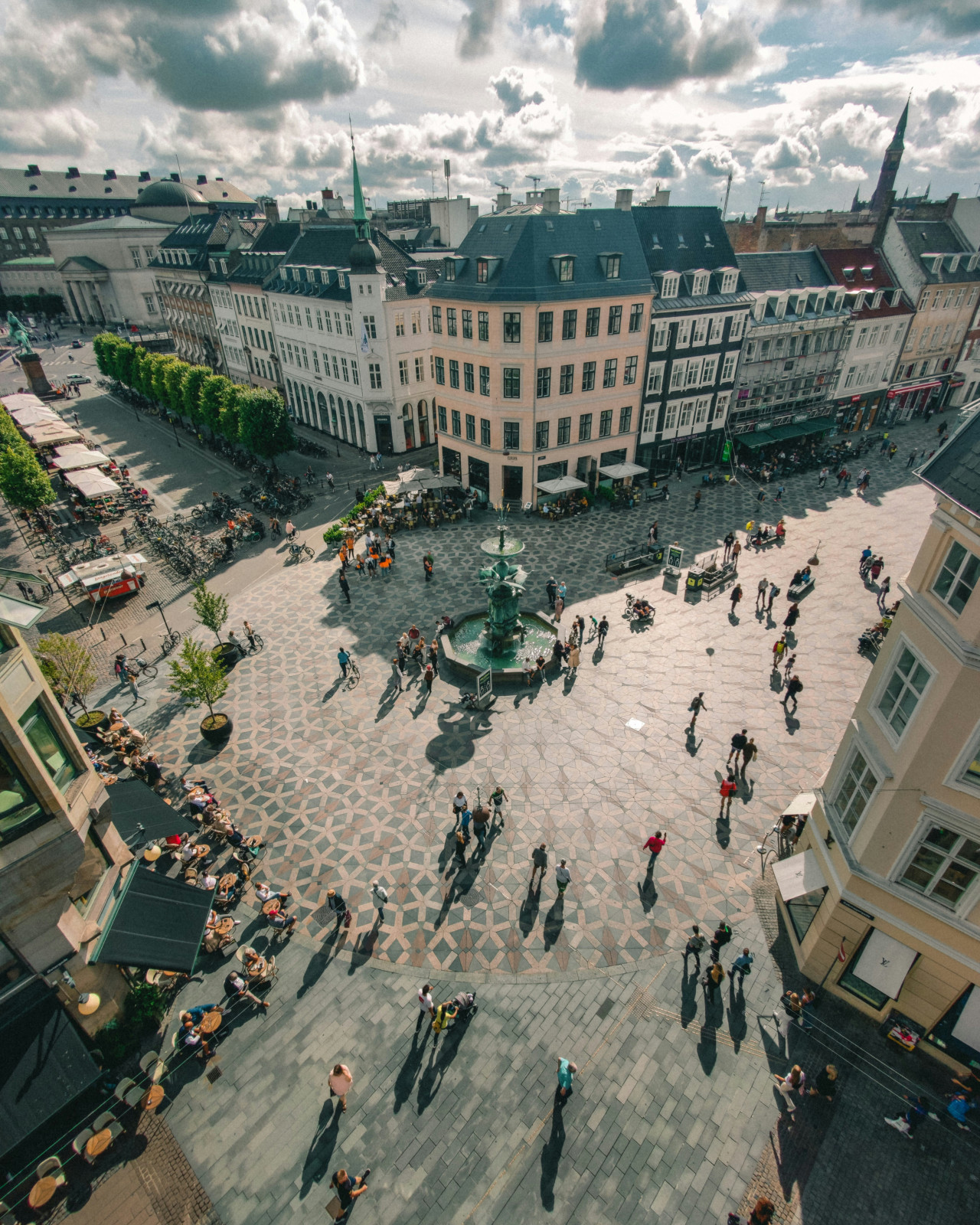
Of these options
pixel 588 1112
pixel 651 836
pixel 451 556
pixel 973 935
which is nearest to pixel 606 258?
pixel 451 556

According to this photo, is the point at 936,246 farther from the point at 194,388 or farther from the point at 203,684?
the point at 203,684

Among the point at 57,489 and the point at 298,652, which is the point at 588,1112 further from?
the point at 57,489

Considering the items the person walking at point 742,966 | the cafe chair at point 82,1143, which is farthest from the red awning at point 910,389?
the cafe chair at point 82,1143

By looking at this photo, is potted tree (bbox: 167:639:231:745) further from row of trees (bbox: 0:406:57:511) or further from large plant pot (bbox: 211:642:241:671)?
row of trees (bbox: 0:406:57:511)

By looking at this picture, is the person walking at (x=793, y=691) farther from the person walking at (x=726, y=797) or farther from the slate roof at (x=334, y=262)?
the slate roof at (x=334, y=262)

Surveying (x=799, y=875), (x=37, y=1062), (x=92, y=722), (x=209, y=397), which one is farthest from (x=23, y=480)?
(x=799, y=875)
